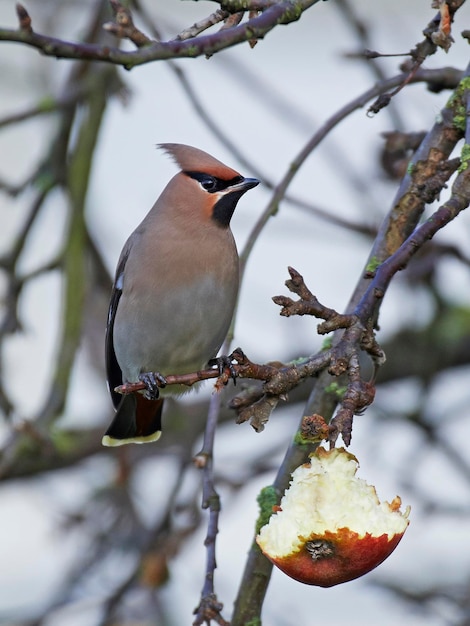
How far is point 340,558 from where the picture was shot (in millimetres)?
2047

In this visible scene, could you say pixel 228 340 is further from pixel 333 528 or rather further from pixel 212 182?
pixel 333 528

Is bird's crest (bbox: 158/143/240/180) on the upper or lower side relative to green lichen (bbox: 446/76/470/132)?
upper

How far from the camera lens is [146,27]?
4.14 m

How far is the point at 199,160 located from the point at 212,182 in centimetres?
9

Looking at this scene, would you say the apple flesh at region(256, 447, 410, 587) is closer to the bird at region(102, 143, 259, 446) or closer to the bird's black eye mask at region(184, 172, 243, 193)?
the bird at region(102, 143, 259, 446)

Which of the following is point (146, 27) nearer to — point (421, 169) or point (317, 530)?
point (421, 169)

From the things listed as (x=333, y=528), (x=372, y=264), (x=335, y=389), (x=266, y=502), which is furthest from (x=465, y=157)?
(x=266, y=502)

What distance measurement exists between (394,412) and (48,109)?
6.74 feet

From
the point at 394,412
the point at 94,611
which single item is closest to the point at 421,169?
the point at 394,412

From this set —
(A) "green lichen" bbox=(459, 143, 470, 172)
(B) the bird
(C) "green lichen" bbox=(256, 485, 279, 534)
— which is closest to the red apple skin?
(C) "green lichen" bbox=(256, 485, 279, 534)

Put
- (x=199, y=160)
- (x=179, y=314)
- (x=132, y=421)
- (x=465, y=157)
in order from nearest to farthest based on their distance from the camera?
(x=465, y=157), (x=179, y=314), (x=199, y=160), (x=132, y=421)

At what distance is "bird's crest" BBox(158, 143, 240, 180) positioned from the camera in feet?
12.9

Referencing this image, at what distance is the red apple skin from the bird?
1673 millimetres

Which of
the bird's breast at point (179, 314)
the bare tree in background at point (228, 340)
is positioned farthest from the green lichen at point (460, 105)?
the bird's breast at point (179, 314)
